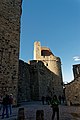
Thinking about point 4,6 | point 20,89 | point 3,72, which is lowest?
point 20,89

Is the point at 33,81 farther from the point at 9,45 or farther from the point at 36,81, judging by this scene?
the point at 9,45

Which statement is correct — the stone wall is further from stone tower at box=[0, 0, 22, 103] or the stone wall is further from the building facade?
stone tower at box=[0, 0, 22, 103]

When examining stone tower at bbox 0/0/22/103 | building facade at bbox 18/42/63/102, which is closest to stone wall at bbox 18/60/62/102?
building facade at bbox 18/42/63/102

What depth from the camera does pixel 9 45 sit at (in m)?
12.3

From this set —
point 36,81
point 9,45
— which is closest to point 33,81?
point 36,81

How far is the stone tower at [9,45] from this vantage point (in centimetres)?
1141

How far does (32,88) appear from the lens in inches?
923

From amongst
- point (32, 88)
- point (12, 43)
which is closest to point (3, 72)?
point (12, 43)

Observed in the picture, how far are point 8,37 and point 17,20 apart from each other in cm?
222

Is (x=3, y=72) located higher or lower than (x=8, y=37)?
lower

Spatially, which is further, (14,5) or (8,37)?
(14,5)

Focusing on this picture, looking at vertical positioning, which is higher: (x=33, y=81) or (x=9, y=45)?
(x=9, y=45)

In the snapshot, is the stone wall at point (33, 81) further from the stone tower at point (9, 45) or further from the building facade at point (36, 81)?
the stone tower at point (9, 45)

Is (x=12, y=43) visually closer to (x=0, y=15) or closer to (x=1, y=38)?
(x=1, y=38)
